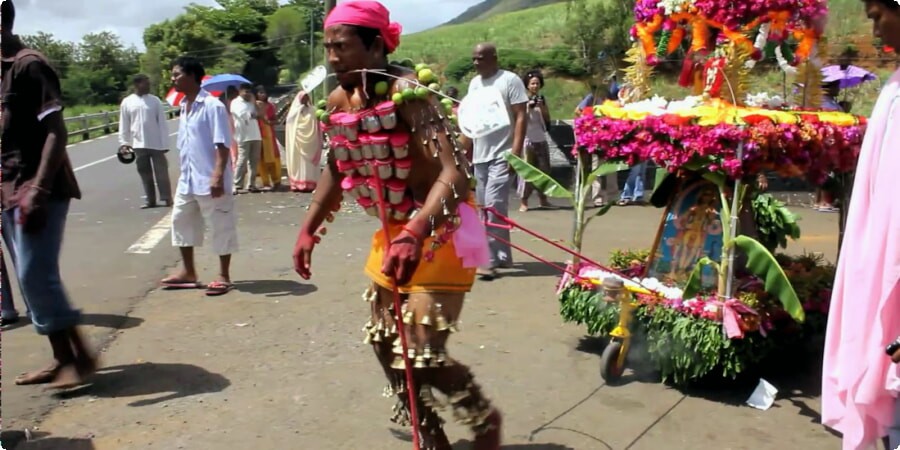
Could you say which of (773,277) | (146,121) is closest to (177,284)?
(773,277)

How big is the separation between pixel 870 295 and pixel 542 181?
293 centimetres

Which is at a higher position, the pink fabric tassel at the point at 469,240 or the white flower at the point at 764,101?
the white flower at the point at 764,101

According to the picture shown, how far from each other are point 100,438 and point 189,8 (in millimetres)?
63980

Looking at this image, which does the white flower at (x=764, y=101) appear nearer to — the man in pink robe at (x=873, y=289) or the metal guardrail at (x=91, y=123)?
the man in pink robe at (x=873, y=289)

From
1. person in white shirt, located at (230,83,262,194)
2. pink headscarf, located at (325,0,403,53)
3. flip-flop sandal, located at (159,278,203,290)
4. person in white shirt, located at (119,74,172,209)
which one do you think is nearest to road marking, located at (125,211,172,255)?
person in white shirt, located at (119,74,172,209)

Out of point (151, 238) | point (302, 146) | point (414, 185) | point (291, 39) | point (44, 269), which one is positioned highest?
point (291, 39)

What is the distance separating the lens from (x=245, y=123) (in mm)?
13609

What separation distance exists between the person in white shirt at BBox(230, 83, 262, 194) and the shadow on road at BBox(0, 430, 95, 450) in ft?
31.9

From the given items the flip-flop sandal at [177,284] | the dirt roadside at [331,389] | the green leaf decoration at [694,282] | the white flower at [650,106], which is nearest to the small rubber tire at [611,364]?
the dirt roadside at [331,389]

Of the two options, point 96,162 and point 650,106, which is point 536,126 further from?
point 96,162

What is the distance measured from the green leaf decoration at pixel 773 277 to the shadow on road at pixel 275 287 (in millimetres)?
3902

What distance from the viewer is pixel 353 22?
3.35m

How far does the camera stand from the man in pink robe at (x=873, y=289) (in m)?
2.33

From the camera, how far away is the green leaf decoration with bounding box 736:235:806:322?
4089mm
